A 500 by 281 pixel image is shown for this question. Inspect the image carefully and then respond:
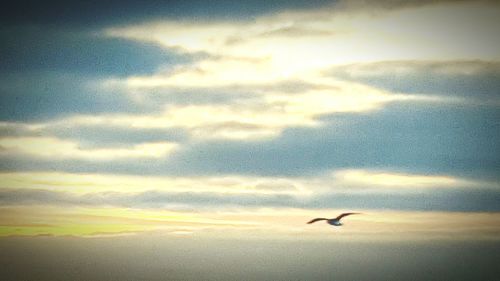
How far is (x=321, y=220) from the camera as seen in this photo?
12.1 metres

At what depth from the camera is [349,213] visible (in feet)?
39.6

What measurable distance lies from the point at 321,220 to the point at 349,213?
18.0 inches
